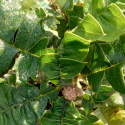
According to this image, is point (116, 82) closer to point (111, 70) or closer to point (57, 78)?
point (111, 70)

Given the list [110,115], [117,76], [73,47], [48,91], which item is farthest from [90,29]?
[110,115]

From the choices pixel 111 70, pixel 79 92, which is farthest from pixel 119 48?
pixel 79 92

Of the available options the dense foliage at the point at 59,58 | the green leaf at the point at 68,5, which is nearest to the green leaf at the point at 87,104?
the dense foliage at the point at 59,58

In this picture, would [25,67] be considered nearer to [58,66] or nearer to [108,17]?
[58,66]

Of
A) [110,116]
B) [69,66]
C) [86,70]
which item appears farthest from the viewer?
[110,116]

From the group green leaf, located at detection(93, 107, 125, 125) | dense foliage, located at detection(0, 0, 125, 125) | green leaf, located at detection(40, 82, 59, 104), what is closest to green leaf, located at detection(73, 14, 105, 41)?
dense foliage, located at detection(0, 0, 125, 125)

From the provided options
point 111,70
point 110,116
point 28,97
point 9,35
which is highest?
point 9,35
